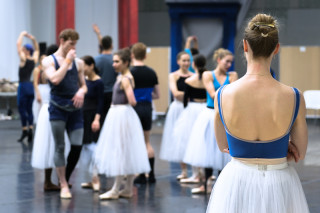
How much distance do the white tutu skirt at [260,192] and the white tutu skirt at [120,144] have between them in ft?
10.7

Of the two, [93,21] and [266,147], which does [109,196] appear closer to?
[266,147]

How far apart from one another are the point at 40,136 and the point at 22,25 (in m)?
12.2

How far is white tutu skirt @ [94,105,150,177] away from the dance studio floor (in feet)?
0.96

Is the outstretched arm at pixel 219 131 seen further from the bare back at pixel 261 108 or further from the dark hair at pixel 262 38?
the dark hair at pixel 262 38

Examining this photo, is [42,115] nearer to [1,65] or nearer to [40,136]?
[40,136]

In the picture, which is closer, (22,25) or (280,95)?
(280,95)

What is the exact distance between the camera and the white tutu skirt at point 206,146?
627cm

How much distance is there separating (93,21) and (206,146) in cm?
1168

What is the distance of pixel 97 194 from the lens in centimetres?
621

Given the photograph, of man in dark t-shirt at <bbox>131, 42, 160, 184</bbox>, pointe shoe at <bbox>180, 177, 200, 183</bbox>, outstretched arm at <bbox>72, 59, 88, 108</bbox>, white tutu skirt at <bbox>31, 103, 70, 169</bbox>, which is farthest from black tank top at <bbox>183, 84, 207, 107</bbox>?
white tutu skirt at <bbox>31, 103, 70, 169</bbox>

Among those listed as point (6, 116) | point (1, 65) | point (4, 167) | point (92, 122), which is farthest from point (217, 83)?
point (1, 65)

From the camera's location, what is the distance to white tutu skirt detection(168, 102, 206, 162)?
702cm

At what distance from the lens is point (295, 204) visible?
2748mm

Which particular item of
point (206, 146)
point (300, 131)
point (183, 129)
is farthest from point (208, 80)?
point (300, 131)
